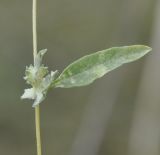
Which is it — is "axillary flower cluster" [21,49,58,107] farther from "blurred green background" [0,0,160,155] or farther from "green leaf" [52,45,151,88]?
"blurred green background" [0,0,160,155]

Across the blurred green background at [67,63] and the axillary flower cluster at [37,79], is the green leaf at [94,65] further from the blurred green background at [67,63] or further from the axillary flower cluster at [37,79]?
the blurred green background at [67,63]

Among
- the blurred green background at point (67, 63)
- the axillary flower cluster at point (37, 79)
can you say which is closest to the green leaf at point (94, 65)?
the axillary flower cluster at point (37, 79)

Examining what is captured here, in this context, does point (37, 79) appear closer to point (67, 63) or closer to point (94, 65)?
point (94, 65)

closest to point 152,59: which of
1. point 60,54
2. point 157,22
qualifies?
point 157,22

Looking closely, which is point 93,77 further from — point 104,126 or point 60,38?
point 60,38

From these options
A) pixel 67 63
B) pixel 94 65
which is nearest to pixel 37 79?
pixel 94 65

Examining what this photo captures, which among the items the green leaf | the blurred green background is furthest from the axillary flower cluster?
the blurred green background
